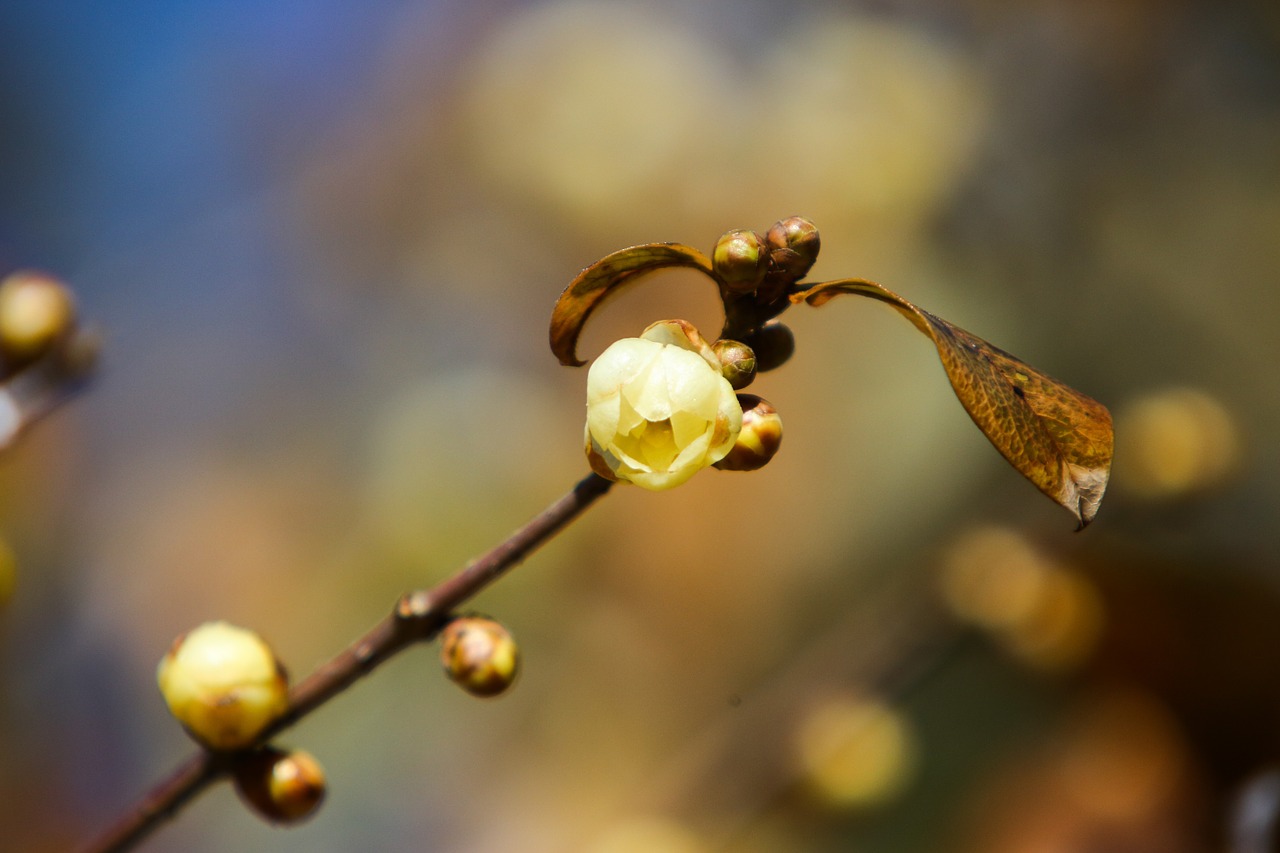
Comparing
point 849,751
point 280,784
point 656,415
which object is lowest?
point 849,751

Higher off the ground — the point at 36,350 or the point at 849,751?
the point at 36,350

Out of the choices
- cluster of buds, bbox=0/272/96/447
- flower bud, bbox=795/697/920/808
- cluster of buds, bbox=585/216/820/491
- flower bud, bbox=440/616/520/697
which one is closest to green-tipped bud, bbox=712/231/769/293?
cluster of buds, bbox=585/216/820/491

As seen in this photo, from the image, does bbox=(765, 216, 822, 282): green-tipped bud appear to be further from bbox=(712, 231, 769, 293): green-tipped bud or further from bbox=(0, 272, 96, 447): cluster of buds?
bbox=(0, 272, 96, 447): cluster of buds

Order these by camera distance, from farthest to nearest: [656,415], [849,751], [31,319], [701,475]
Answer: [701,475], [849,751], [31,319], [656,415]

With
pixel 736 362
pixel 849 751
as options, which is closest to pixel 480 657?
pixel 736 362

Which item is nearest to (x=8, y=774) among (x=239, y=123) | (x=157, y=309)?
(x=157, y=309)

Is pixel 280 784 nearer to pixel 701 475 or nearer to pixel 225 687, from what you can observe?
pixel 225 687

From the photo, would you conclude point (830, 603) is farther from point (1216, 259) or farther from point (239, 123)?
point (239, 123)
